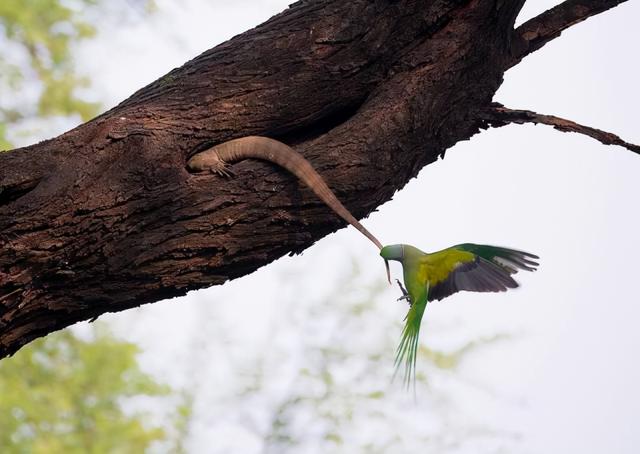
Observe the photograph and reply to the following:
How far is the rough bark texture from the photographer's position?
2574mm

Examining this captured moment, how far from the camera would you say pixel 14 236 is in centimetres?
250

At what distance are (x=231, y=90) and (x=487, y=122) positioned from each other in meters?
1.03

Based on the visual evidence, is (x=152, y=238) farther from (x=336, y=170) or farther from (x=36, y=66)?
(x=36, y=66)

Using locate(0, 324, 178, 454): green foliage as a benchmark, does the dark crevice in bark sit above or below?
below

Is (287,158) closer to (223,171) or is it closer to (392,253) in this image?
(223,171)

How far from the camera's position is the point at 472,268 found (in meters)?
3.00

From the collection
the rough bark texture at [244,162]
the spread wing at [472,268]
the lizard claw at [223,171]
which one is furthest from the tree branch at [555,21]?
the lizard claw at [223,171]

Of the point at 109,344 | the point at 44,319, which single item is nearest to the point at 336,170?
the point at 44,319

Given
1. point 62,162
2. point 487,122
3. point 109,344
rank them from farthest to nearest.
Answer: point 109,344 < point 487,122 < point 62,162

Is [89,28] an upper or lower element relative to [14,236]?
upper

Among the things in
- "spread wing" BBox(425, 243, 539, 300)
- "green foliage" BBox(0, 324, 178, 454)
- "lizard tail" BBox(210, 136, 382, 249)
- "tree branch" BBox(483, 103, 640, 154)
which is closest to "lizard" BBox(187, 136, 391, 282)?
"lizard tail" BBox(210, 136, 382, 249)

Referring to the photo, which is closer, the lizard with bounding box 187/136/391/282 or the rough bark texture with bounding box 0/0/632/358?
the rough bark texture with bounding box 0/0/632/358

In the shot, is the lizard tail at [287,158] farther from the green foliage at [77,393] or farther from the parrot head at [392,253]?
the green foliage at [77,393]

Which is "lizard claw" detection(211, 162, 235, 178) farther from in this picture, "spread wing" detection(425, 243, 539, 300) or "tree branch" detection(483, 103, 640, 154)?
"tree branch" detection(483, 103, 640, 154)
